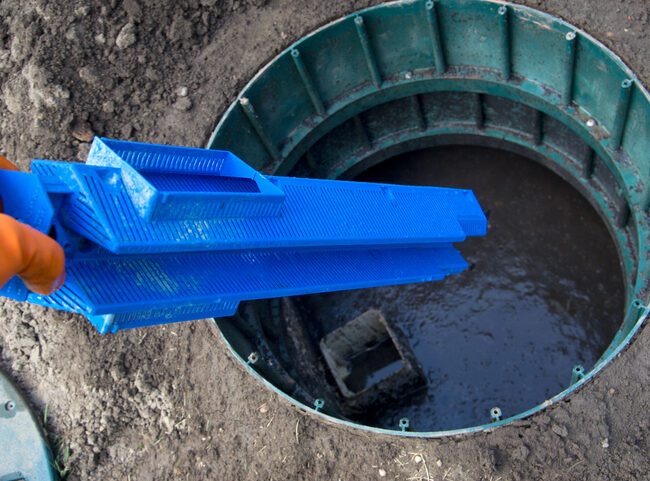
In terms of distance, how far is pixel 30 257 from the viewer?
2.77 meters

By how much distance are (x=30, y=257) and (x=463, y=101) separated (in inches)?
222

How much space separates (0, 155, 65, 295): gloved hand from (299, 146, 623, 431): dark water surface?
174 inches

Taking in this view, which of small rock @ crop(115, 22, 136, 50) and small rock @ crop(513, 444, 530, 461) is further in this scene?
small rock @ crop(115, 22, 136, 50)

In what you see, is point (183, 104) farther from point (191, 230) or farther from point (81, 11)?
point (191, 230)

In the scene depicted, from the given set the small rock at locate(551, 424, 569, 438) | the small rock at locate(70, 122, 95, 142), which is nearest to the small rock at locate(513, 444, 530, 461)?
the small rock at locate(551, 424, 569, 438)

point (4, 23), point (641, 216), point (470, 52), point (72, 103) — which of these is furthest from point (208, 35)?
point (641, 216)

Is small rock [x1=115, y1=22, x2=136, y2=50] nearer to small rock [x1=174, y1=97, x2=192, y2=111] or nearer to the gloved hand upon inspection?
small rock [x1=174, y1=97, x2=192, y2=111]

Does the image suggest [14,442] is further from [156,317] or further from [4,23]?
[4,23]

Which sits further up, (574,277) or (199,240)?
(199,240)

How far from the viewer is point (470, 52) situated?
22.2 ft

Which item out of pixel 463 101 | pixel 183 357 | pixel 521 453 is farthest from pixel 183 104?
pixel 521 453

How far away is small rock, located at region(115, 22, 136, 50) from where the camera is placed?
20.7 ft

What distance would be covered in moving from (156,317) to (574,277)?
15.8ft

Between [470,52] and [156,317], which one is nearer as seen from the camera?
[156,317]
